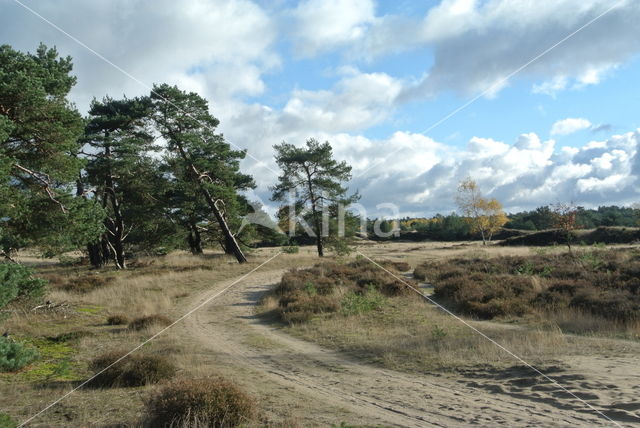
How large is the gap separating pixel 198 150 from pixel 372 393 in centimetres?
2610

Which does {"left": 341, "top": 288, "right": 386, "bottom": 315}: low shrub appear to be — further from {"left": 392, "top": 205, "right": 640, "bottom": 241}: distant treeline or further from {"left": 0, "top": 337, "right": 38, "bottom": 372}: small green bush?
{"left": 392, "top": 205, "right": 640, "bottom": 241}: distant treeline

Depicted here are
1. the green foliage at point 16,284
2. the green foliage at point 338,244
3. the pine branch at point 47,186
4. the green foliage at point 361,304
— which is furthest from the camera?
the green foliage at point 338,244

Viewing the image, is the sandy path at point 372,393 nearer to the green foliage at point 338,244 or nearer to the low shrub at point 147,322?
the low shrub at point 147,322

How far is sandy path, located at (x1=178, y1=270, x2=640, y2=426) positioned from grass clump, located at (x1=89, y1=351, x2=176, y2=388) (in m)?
0.73

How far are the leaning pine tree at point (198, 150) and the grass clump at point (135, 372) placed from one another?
2121 centimetres

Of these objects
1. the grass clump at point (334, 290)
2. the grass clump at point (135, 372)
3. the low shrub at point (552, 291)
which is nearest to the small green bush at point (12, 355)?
the grass clump at point (135, 372)

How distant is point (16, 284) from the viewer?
30.6 ft

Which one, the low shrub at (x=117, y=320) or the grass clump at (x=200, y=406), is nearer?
the grass clump at (x=200, y=406)

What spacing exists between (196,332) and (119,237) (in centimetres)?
2150

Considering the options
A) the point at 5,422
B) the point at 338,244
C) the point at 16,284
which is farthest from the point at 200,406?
the point at 338,244

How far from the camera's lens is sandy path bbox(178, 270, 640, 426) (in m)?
6.30

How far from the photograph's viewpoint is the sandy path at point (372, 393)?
6297 mm

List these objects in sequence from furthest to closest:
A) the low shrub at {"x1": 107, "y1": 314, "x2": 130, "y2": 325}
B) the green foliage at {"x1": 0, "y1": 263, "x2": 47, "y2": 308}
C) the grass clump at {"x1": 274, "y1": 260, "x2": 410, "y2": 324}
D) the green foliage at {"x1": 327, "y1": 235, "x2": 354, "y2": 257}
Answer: the green foliage at {"x1": 327, "y1": 235, "x2": 354, "y2": 257}
the grass clump at {"x1": 274, "y1": 260, "x2": 410, "y2": 324}
the low shrub at {"x1": 107, "y1": 314, "x2": 130, "y2": 325}
the green foliage at {"x1": 0, "y1": 263, "x2": 47, "y2": 308}

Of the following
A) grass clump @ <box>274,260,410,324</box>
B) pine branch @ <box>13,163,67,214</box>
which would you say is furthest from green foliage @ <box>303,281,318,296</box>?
pine branch @ <box>13,163,67,214</box>
